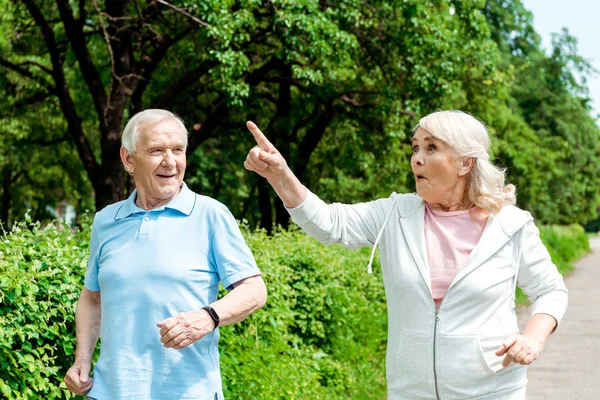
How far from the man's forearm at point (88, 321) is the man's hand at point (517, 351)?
1518 millimetres

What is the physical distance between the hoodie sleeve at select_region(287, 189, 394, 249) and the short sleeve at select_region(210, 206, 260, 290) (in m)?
0.22

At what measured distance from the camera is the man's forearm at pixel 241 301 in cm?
285

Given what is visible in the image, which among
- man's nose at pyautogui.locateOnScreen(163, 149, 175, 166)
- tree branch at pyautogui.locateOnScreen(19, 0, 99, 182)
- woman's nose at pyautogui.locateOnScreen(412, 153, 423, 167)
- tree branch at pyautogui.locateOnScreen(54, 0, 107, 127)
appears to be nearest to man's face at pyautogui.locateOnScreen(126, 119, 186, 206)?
man's nose at pyautogui.locateOnScreen(163, 149, 175, 166)

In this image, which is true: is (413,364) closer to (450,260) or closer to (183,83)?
(450,260)

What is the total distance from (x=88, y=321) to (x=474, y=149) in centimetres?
162

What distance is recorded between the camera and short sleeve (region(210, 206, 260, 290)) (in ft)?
9.75

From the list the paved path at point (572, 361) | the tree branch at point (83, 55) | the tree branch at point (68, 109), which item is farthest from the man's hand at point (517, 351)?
the tree branch at point (68, 109)

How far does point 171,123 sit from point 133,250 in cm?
51

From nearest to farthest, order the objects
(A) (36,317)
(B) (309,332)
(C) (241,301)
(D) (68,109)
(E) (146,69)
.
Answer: (C) (241,301)
(A) (36,317)
(B) (309,332)
(D) (68,109)
(E) (146,69)

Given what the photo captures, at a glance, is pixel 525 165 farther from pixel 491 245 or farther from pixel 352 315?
pixel 491 245

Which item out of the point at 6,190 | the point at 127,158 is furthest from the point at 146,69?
the point at 6,190

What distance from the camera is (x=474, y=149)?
124 inches

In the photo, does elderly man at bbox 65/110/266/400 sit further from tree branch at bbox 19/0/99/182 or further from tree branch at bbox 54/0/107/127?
tree branch at bbox 19/0/99/182

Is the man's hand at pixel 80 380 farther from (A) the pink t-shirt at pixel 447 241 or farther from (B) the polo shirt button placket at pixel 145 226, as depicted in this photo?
(A) the pink t-shirt at pixel 447 241
